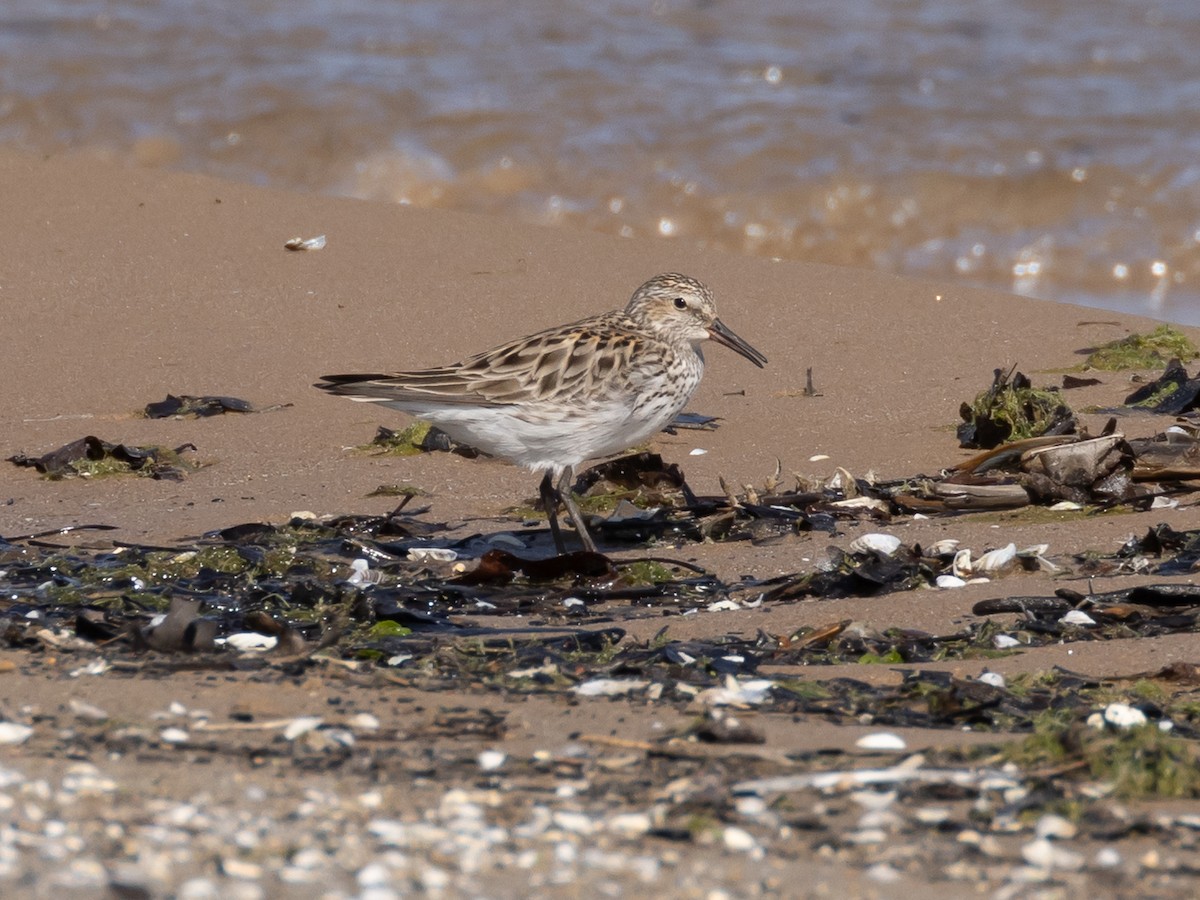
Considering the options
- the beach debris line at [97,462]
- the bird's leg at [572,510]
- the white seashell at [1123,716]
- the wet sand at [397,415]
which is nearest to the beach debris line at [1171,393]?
the wet sand at [397,415]

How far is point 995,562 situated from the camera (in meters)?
5.23

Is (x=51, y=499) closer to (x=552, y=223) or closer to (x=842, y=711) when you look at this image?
(x=842, y=711)

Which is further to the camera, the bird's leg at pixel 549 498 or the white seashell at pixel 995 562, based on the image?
the bird's leg at pixel 549 498

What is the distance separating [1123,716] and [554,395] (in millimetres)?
3110

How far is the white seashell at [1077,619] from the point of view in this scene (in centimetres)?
465

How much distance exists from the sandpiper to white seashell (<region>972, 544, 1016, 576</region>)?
1.45 metres

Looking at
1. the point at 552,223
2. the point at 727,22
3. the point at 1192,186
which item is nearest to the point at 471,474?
the point at 552,223

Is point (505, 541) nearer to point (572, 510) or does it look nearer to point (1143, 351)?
point (572, 510)

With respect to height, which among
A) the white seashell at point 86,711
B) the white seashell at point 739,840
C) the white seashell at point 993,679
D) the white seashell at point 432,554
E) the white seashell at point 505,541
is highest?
the white seashell at point 739,840

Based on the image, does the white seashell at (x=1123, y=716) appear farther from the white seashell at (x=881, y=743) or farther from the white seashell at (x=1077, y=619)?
the white seashell at (x=1077, y=619)

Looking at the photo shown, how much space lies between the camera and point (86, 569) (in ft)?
17.7

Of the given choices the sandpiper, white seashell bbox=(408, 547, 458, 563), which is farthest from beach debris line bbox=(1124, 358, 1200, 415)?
white seashell bbox=(408, 547, 458, 563)

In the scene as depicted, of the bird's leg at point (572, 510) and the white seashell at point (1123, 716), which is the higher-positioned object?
the white seashell at point (1123, 716)

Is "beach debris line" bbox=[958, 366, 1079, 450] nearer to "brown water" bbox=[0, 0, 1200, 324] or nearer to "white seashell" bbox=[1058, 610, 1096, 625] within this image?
"white seashell" bbox=[1058, 610, 1096, 625]
